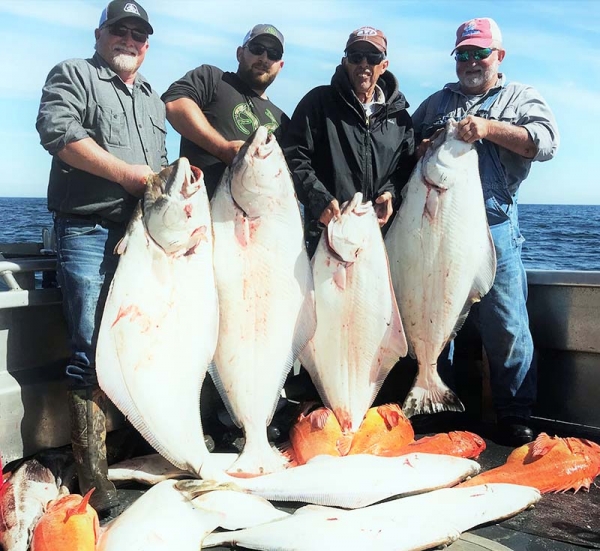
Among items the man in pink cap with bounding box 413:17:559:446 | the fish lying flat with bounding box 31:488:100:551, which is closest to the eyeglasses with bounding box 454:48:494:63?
the man in pink cap with bounding box 413:17:559:446

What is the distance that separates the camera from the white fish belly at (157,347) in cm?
322

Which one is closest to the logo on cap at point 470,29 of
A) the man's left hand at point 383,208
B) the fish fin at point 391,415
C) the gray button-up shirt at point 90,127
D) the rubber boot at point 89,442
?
the man's left hand at point 383,208

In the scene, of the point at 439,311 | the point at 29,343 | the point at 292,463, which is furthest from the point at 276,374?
the point at 29,343

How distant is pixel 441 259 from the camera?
4043mm

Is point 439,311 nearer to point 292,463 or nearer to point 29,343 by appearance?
point 292,463

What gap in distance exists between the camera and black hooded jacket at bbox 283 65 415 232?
4.12m

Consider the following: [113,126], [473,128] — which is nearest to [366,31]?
[473,128]

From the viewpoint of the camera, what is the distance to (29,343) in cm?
365

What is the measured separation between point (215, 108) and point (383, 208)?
3.83 ft

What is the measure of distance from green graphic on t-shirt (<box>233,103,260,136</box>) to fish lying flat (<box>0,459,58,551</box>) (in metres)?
2.17

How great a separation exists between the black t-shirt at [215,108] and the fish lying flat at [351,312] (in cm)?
82

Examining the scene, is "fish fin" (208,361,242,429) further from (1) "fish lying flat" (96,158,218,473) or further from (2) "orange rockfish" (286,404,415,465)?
(2) "orange rockfish" (286,404,415,465)

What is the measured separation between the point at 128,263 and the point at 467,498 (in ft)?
6.14

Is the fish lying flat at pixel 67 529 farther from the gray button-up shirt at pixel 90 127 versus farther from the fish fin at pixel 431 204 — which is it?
the fish fin at pixel 431 204
